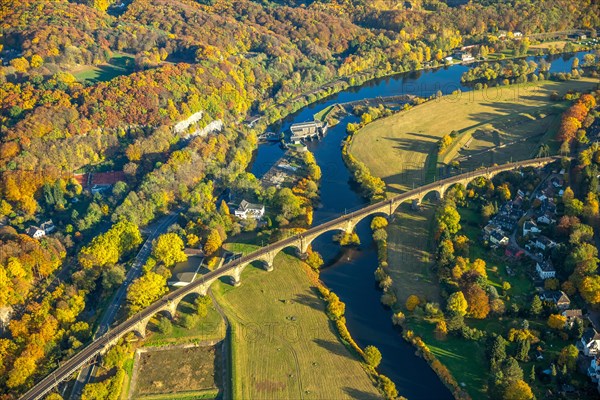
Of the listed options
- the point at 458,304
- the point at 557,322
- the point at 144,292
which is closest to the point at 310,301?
the point at 458,304

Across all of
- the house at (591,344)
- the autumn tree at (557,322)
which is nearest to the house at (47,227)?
the autumn tree at (557,322)

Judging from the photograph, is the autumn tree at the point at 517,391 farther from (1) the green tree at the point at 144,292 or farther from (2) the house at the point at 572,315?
(1) the green tree at the point at 144,292

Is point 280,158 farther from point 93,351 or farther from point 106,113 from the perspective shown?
point 93,351

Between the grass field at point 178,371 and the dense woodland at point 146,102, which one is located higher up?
the dense woodland at point 146,102

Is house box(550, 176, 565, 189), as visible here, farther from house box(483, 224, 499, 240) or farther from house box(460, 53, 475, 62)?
house box(460, 53, 475, 62)

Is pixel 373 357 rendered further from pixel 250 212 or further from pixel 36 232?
pixel 36 232
